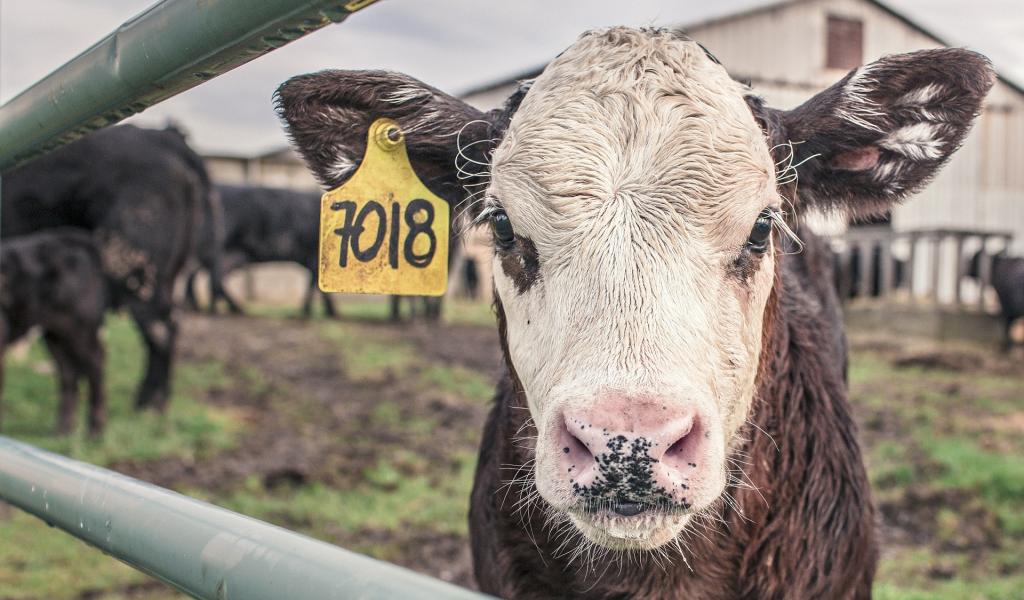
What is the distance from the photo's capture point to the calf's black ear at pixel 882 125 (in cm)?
195

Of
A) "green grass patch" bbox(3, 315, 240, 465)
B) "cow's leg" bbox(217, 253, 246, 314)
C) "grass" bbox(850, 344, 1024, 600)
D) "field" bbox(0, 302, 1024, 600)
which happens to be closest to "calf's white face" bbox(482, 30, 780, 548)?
Answer: "field" bbox(0, 302, 1024, 600)

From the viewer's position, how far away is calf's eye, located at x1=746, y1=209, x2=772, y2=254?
5.71ft

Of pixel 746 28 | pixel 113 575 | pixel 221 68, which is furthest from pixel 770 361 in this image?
pixel 746 28

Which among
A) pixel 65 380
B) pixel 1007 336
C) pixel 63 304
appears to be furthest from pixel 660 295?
pixel 1007 336

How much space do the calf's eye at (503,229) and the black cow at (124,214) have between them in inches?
224

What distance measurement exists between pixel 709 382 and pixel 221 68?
951 mm

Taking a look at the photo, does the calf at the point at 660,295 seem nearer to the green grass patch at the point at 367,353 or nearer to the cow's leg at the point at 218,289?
the green grass patch at the point at 367,353

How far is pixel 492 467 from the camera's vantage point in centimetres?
223

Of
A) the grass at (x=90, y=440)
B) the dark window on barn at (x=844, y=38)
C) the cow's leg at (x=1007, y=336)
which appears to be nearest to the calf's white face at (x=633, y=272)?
the grass at (x=90, y=440)

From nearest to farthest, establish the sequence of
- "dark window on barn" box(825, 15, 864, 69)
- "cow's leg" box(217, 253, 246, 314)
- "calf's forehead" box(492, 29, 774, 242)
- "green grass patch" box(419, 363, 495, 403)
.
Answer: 1. "calf's forehead" box(492, 29, 774, 242)
2. "green grass patch" box(419, 363, 495, 403)
3. "cow's leg" box(217, 253, 246, 314)
4. "dark window on barn" box(825, 15, 864, 69)

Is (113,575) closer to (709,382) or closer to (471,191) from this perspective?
(471,191)

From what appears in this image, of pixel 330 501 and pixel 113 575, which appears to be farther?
pixel 330 501

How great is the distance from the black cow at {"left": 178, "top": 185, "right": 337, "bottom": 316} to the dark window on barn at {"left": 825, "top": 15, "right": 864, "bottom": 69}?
35.8 feet

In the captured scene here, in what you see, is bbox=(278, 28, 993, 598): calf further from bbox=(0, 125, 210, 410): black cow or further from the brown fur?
bbox=(0, 125, 210, 410): black cow
